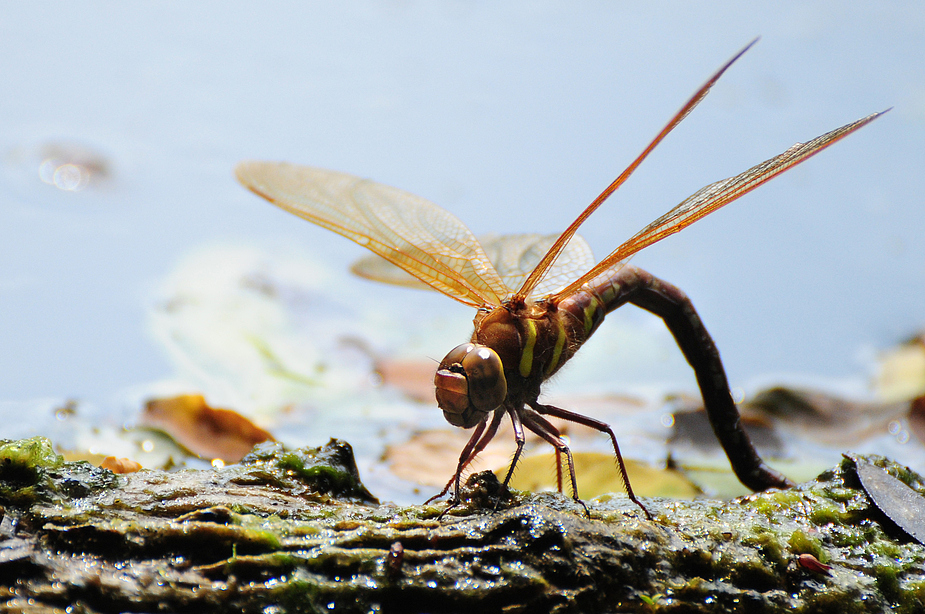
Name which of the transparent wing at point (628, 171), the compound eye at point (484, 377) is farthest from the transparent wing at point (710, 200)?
the compound eye at point (484, 377)

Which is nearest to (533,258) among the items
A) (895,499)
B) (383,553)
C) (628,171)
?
(628,171)

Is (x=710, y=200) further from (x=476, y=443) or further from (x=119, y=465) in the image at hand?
(x=119, y=465)

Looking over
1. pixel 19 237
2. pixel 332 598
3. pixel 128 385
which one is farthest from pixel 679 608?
pixel 19 237

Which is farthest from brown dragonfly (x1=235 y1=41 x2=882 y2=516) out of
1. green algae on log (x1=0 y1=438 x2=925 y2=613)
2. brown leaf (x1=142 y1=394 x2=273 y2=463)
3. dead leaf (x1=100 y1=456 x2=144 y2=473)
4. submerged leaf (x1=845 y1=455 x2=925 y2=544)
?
dead leaf (x1=100 y1=456 x2=144 y2=473)

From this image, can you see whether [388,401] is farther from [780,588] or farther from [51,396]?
[780,588]

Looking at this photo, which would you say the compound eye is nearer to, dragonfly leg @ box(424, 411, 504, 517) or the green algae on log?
dragonfly leg @ box(424, 411, 504, 517)
